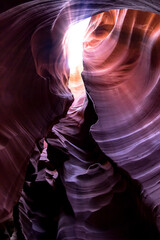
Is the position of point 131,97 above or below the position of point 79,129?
above

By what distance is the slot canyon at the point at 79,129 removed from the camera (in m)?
2.00

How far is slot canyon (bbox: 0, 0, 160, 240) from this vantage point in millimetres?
2000

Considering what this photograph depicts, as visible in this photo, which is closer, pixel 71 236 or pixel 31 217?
pixel 71 236

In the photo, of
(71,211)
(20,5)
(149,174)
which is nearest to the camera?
(20,5)

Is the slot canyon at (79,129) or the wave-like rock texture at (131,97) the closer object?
the slot canyon at (79,129)

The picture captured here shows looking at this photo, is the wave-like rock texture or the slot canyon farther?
the wave-like rock texture

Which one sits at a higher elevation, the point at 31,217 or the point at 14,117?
the point at 14,117

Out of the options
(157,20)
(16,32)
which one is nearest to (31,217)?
(16,32)

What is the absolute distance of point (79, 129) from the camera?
14.8 ft

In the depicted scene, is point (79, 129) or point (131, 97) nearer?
point (131, 97)

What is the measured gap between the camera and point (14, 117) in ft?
6.81

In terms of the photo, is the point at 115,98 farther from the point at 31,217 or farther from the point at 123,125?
the point at 31,217

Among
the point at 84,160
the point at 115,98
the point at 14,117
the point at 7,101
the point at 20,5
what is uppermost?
the point at 20,5

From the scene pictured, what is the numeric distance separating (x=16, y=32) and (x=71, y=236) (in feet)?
7.59
